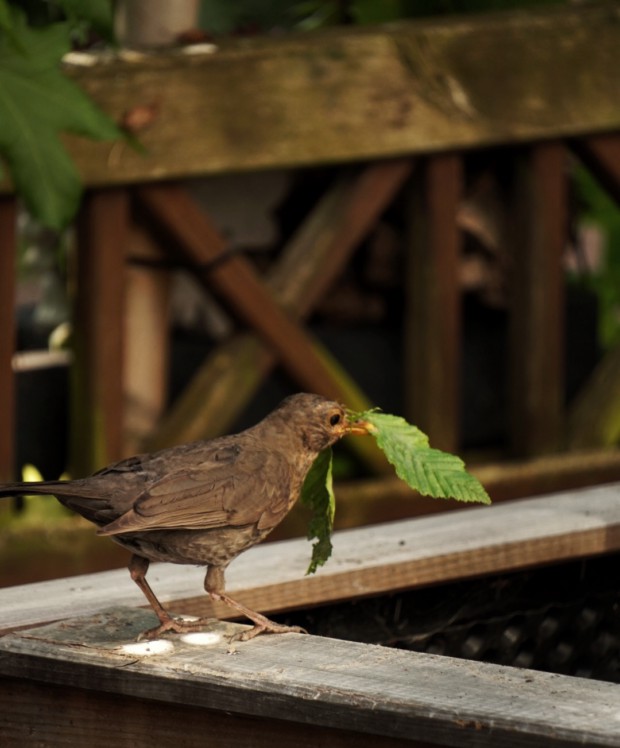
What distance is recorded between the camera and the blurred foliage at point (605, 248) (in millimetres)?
5492

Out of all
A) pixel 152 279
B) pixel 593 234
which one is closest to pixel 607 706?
pixel 152 279

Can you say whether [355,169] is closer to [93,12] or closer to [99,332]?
[99,332]

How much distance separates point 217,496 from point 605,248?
386 cm

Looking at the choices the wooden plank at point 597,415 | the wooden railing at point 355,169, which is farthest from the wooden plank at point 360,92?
the wooden plank at point 597,415

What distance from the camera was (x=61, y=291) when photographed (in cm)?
445

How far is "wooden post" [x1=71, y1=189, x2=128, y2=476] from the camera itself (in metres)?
3.90

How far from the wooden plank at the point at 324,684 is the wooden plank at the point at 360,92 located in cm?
188

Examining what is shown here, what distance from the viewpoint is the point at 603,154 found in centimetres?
467

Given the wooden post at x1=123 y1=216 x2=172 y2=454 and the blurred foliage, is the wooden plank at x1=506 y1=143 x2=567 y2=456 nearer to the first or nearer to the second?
the blurred foliage

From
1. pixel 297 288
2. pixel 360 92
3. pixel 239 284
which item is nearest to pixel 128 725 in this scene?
pixel 239 284

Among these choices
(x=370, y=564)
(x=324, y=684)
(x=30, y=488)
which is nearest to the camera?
(x=324, y=684)

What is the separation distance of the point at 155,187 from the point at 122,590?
1.65 metres

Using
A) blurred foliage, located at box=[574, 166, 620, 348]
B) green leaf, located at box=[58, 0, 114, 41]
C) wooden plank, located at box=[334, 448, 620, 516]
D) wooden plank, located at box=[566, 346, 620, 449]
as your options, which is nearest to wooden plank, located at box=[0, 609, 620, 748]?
green leaf, located at box=[58, 0, 114, 41]

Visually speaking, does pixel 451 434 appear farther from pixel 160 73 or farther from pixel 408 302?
pixel 160 73
